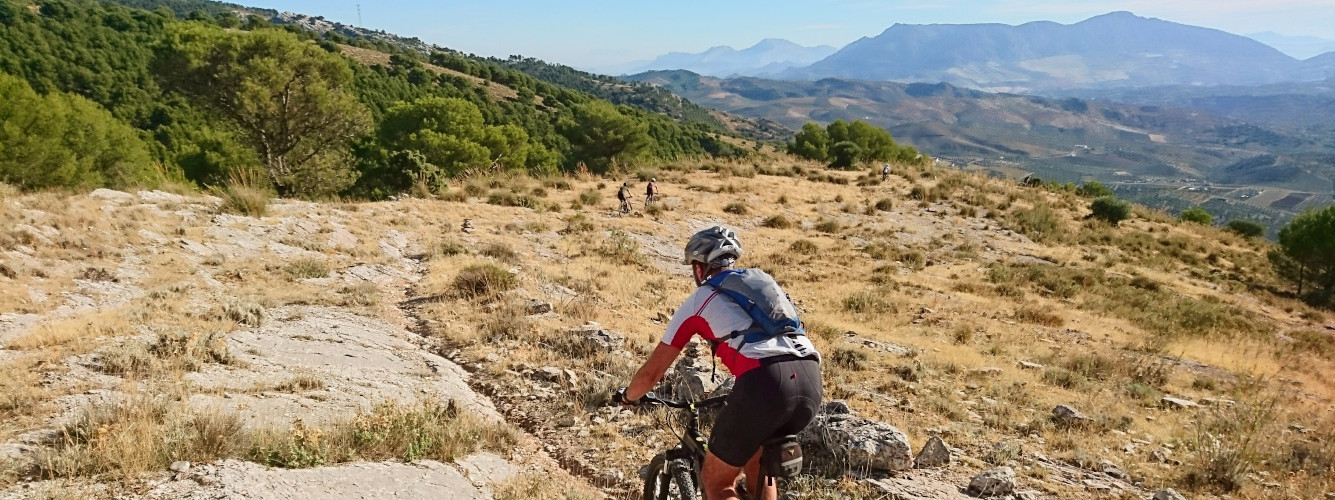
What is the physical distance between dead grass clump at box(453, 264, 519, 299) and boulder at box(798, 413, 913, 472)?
Result: 587 centimetres

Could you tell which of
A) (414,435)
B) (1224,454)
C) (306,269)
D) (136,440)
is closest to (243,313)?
(306,269)

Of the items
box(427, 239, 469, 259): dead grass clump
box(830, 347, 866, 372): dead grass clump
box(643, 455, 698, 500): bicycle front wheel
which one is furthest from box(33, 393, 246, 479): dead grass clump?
box(427, 239, 469, 259): dead grass clump

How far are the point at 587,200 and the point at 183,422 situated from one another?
1691 centimetres

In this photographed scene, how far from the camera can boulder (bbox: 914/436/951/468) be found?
5262 mm

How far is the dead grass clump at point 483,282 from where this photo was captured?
956cm

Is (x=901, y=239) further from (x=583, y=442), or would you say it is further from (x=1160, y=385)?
(x=583, y=442)

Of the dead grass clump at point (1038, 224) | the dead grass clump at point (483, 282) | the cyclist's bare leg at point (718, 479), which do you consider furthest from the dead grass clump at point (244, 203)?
the dead grass clump at point (1038, 224)

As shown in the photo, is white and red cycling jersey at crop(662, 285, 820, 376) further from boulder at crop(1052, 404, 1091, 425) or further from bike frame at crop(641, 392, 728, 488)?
boulder at crop(1052, 404, 1091, 425)

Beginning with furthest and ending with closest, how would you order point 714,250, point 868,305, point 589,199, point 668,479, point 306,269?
point 589,199 < point 868,305 < point 306,269 < point 668,479 < point 714,250

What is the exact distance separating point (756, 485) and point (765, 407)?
0.54m

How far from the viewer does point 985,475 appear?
4910 mm

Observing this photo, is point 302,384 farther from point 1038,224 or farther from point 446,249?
point 1038,224

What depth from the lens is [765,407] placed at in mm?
2910

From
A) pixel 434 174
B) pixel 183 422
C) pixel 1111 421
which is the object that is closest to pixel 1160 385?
pixel 1111 421
